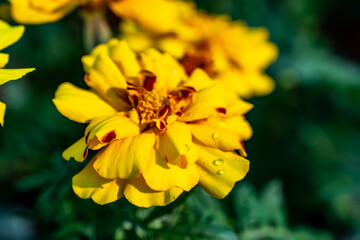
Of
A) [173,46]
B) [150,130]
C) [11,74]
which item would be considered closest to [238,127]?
[150,130]

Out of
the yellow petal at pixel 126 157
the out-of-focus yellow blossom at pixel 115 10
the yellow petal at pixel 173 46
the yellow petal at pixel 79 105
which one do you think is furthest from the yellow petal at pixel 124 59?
the yellow petal at pixel 173 46

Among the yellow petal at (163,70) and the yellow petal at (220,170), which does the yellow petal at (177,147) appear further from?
the yellow petal at (163,70)

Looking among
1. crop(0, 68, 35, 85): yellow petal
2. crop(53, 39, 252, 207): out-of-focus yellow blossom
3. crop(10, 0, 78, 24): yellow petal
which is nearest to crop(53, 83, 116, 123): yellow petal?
crop(53, 39, 252, 207): out-of-focus yellow blossom

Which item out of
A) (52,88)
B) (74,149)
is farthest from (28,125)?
(74,149)

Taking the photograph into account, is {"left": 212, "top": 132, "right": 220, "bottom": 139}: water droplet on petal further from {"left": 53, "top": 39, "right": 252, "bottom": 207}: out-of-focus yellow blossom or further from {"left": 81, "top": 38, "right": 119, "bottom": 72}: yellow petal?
{"left": 81, "top": 38, "right": 119, "bottom": 72}: yellow petal

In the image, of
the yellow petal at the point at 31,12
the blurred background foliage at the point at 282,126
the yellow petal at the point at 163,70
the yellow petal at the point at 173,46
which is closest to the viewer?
the yellow petal at the point at 163,70

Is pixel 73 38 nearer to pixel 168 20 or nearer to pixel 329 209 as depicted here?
pixel 168 20
